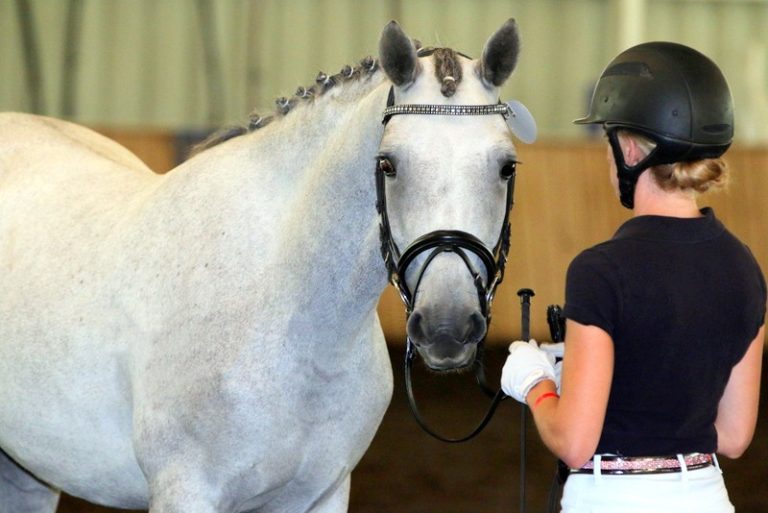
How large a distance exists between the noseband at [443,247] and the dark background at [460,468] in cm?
270

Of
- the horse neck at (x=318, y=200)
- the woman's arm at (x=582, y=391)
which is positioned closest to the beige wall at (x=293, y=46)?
the horse neck at (x=318, y=200)

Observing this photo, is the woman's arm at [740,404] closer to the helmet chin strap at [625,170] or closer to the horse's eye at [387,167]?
the helmet chin strap at [625,170]

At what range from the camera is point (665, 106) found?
7.54 feet

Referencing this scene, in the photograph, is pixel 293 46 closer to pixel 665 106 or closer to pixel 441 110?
pixel 441 110

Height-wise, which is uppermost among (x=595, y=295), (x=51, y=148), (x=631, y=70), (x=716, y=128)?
(x=631, y=70)

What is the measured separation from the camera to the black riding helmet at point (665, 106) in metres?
2.26

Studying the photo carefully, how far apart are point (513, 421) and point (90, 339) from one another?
3941 millimetres

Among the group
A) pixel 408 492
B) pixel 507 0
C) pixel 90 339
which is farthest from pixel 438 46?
pixel 507 0

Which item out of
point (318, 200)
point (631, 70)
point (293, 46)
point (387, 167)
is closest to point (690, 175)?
point (631, 70)

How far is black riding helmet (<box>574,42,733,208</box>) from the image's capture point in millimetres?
2262

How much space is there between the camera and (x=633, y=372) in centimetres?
220

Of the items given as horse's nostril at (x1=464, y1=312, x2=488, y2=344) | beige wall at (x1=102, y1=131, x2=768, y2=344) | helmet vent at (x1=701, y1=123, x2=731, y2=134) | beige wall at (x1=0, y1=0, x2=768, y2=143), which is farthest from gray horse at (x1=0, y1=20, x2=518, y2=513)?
beige wall at (x1=0, y1=0, x2=768, y2=143)

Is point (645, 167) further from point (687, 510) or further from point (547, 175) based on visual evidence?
point (547, 175)

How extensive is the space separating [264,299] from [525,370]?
2.48 ft
